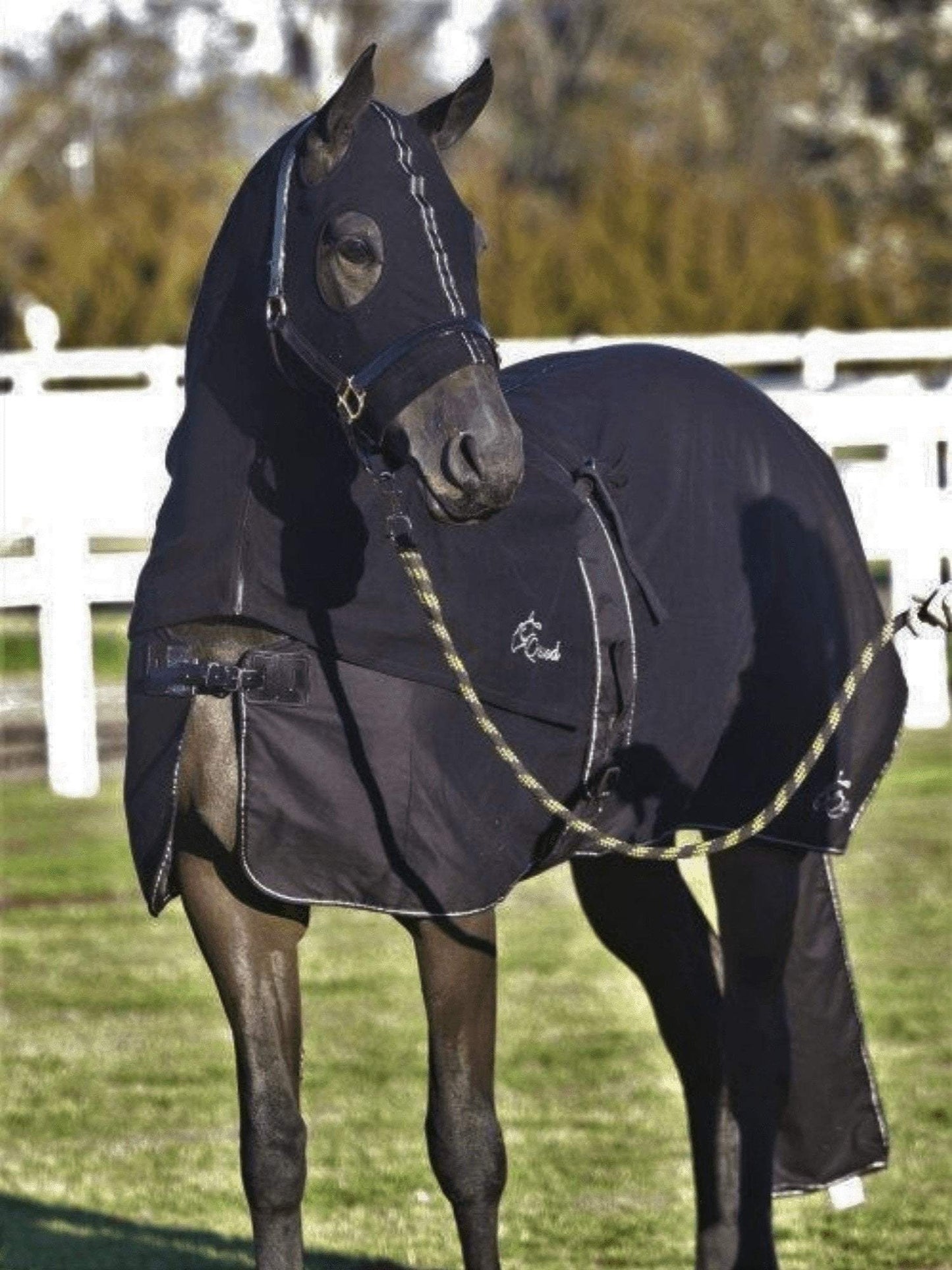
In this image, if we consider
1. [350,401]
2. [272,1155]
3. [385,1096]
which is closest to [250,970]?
[272,1155]

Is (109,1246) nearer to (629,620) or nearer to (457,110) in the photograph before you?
(629,620)

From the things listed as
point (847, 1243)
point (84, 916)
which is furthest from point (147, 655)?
point (84, 916)

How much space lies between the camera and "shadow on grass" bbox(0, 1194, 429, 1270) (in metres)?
5.91

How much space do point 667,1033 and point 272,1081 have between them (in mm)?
1414

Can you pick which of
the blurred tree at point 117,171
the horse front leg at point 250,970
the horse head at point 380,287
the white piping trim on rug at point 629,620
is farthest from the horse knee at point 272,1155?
the blurred tree at point 117,171

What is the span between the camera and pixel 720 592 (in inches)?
211

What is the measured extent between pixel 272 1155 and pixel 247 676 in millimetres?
759

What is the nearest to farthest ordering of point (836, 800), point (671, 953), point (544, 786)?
1. point (544, 786)
2. point (836, 800)
3. point (671, 953)

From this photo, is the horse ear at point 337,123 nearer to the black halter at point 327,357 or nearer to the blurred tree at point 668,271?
the black halter at point 327,357

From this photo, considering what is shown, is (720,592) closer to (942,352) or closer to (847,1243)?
(847,1243)

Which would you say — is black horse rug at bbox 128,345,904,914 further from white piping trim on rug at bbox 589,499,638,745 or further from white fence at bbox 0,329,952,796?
white fence at bbox 0,329,952,796

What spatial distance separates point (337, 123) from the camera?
431cm

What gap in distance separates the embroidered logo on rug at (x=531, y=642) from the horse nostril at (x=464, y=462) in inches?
27.5

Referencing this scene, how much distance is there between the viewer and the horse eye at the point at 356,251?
13.9ft
